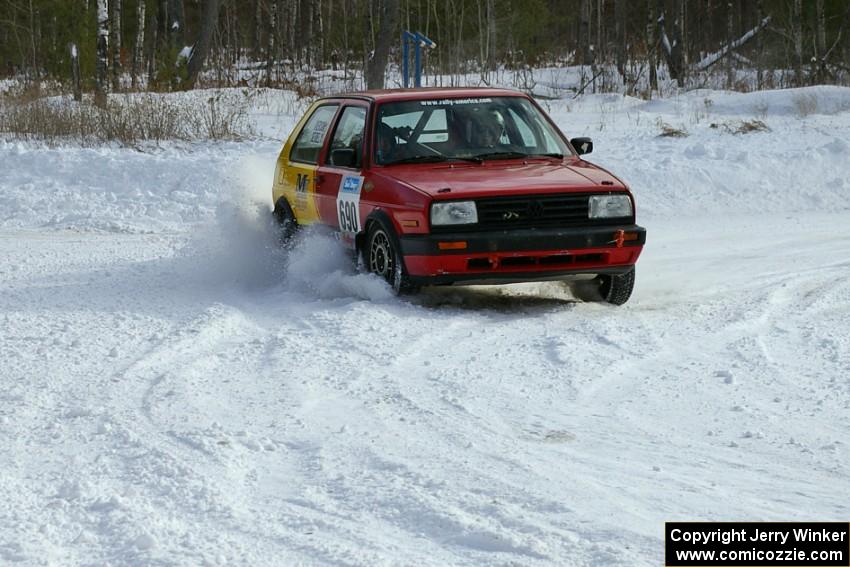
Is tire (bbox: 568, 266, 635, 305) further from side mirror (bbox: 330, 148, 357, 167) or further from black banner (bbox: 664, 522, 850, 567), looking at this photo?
black banner (bbox: 664, 522, 850, 567)

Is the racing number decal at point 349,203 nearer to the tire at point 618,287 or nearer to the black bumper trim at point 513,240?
the black bumper trim at point 513,240

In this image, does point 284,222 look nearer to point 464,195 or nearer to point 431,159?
point 431,159

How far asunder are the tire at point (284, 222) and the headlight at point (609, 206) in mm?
2842

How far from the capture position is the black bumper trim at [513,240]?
849cm

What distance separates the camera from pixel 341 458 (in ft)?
17.3

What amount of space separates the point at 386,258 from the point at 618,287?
1672mm

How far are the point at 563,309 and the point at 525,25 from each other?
37.1 metres

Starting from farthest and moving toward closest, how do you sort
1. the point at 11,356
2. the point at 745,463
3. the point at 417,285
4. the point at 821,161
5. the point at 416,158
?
1. the point at 821,161
2. the point at 416,158
3. the point at 417,285
4. the point at 11,356
5. the point at 745,463

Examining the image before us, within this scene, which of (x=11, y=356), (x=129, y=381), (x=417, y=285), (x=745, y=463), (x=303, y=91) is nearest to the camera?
(x=745, y=463)

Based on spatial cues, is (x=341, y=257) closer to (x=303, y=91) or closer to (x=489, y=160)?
(x=489, y=160)

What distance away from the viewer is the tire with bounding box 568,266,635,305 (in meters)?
9.10

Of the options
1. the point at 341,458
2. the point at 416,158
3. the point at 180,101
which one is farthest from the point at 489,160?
the point at 180,101

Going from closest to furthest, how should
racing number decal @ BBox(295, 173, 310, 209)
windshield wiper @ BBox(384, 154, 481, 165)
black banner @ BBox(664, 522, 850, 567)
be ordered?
black banner @ BBox(664, 522, 850, 567) < windshield wiper @ BBox(384, 154, 481, 165) < racing number decal @ BBox(295, 173, 310, 209)

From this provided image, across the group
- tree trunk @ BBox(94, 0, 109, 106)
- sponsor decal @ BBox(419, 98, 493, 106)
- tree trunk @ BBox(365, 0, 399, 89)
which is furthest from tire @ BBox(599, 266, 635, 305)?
tree trunk @ BBox(94, 0, 109, 106)
